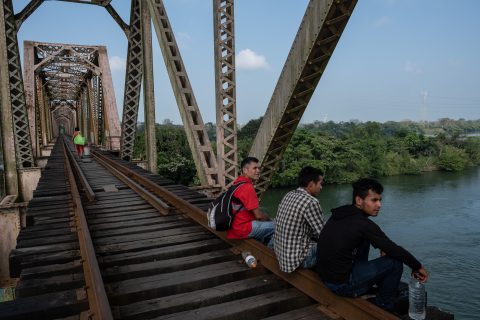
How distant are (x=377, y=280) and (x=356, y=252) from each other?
24cm

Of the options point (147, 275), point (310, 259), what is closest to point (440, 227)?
point (310, 259)

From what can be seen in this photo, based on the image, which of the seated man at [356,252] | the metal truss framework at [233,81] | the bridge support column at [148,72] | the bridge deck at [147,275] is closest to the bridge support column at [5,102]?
the metal truss framework at [233,81]

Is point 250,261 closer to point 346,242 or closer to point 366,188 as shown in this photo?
point 346,242

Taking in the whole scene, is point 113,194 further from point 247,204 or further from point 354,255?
point 354,255

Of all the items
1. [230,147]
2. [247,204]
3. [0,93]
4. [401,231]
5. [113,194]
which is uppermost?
[0,93]

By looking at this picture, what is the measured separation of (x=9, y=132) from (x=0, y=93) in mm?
1125

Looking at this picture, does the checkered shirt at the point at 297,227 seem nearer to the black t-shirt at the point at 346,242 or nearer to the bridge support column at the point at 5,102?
the black t-shirt at the point at 346,242

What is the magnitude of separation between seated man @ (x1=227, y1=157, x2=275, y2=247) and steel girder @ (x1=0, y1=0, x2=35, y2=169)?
10081mm

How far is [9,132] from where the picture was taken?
11.1m

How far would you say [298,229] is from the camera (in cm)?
315

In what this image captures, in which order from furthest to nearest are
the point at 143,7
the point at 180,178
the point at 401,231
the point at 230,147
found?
the point at 180,178 < the point at 401,231 < the point at 143,7 < the point at 230,147

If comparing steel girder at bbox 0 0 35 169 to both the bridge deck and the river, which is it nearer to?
the bridge deck

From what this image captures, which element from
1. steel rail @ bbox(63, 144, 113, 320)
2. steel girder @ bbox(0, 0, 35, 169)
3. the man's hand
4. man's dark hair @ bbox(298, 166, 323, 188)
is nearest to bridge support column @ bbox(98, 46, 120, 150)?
steel girder @ bbox(0, 0, 35, 169)

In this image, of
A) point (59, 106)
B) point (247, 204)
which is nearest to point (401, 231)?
point (247, 204)
